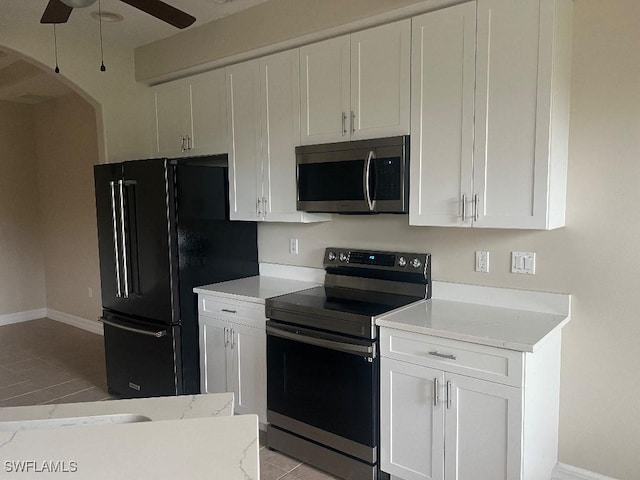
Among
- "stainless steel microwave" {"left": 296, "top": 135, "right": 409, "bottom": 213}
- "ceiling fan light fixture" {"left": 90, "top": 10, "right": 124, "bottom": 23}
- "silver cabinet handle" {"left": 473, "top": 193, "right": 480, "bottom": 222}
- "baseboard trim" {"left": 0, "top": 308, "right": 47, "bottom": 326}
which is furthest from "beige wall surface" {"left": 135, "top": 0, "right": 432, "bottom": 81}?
"baseboard trim" {"left": 0, "top": 308, "right": 47, "bottom": 326}

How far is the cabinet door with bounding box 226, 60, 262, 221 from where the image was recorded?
3258 mm

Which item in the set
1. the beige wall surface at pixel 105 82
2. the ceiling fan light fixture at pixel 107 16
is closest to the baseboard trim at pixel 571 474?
the beige wall surface at pixel 105 82

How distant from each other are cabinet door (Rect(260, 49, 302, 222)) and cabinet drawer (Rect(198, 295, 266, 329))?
2.02 ft

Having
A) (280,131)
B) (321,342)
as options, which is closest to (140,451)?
(321,342)

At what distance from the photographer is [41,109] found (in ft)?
19.5

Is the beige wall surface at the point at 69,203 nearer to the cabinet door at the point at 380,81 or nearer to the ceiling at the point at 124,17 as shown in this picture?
the ceiling at the point at 124,17

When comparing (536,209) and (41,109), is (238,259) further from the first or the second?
(41,109)

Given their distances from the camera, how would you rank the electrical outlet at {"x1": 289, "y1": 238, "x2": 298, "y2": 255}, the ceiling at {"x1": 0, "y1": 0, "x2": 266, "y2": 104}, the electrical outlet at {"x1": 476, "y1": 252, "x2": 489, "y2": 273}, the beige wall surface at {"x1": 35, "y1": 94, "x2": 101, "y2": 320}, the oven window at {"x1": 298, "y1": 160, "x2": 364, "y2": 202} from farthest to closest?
the beige wall surface at {"x1": 35, "y1": 94, "x2": 101, "y2": 320}, the electrical outlet at {"x1": 289, "y1": 238, "x2": 298, "y2": 255}, the ceiling at {"x1": 0, "y1": 0, "x2": 266, "y2": 104}, the oven window at {"x1": 298, "y1": 160, "x2": 364, "y2": 202}, the electrical outlet at {"x1": 476, "y1": 252, "x2": 489, "y2": 273}

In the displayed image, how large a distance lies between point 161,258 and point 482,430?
7.16 ft

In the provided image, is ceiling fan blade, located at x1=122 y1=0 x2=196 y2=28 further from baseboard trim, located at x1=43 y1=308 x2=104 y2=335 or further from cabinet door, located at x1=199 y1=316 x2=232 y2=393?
A: baseboard trim, located at x1=43 y1=308 x2=104 y2=335

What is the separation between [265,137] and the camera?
3217 mm

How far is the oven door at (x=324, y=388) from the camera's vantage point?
7.98 ft

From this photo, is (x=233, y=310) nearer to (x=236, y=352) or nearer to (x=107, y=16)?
(x=236, y=352)

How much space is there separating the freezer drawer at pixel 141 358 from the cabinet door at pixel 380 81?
183 centimetres
